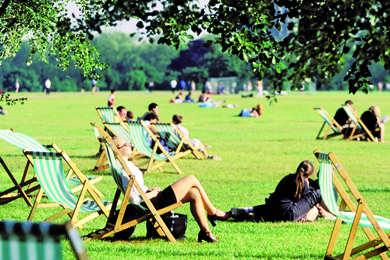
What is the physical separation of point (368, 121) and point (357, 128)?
0.50 m

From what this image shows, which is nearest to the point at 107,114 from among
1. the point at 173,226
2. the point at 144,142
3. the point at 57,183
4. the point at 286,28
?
the point at 144,142

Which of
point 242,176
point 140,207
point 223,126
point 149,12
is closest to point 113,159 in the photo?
point 140,207

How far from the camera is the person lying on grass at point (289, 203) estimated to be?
7219mm

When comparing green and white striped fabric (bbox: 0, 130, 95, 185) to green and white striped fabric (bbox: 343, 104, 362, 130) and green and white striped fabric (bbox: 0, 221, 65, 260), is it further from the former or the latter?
green and white striped fabric (bbox: 343, 104, 362, 130)

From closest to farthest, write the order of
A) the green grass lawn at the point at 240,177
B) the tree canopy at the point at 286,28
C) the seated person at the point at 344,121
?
1. the tree canopy at the point at 286,28
2. the green grass lawn at the point at 240,177
3. the seated person at the point at 344,121

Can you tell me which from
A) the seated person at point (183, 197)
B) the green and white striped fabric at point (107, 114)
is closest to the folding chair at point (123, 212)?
the seated person at point (183, 197)

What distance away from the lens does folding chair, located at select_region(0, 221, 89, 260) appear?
237 cm

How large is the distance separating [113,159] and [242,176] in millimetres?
5405

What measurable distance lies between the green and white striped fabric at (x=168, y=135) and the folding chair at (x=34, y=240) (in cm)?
953

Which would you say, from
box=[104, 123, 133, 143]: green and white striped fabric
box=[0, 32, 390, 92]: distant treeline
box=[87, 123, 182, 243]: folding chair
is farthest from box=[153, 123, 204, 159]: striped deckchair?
box=[0, 32, 390, 92]: distant treeline

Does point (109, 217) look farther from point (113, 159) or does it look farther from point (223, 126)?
point (223, 126)

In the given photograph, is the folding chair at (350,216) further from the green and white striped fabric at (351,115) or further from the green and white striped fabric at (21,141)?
the green and white striped fabric at (351,115)

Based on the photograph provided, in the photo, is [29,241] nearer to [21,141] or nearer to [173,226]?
[173,226]

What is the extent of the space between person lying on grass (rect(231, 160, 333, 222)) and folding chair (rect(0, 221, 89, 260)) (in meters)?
4.94
